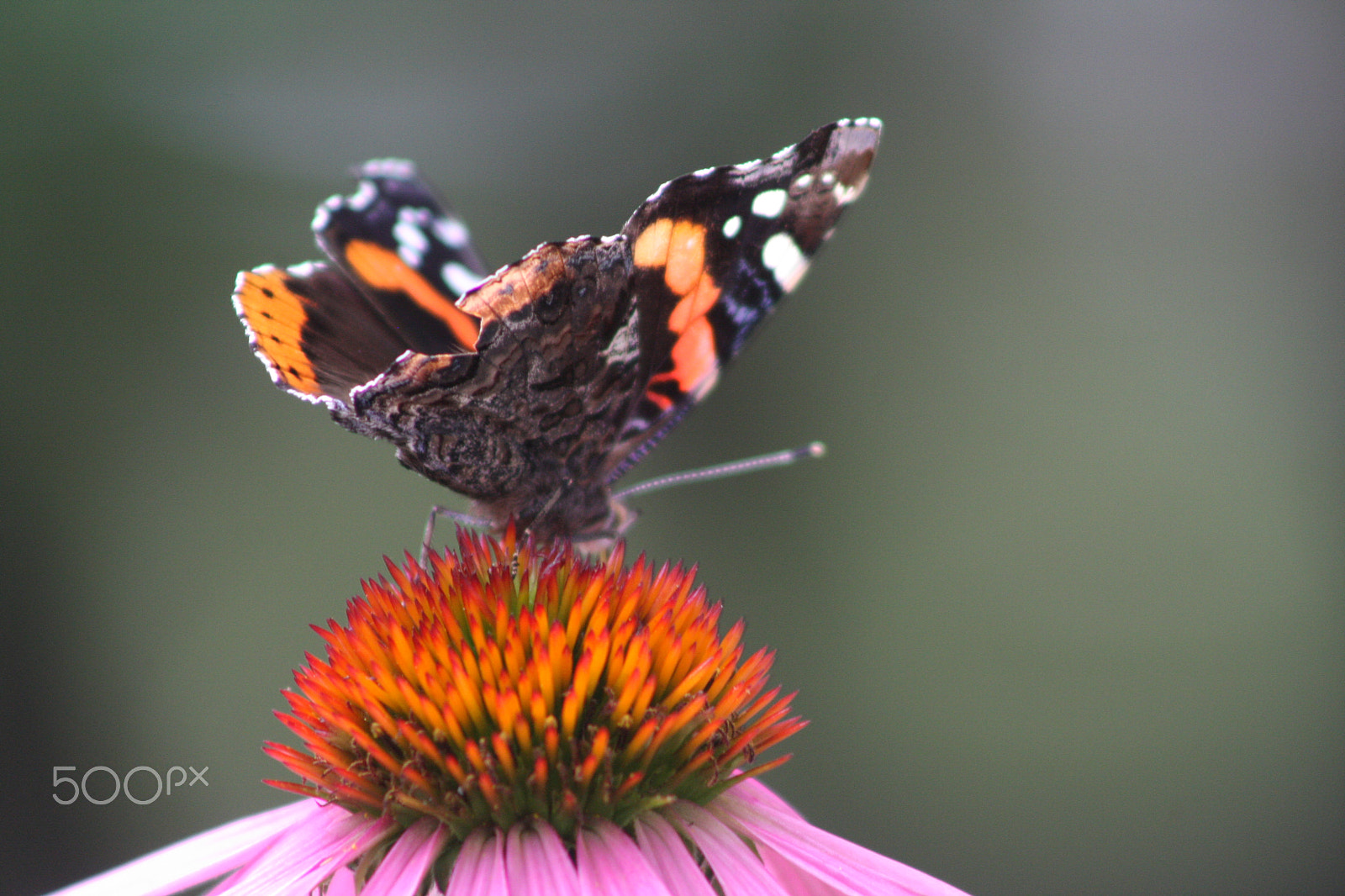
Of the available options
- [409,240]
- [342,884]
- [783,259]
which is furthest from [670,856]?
[409,240]

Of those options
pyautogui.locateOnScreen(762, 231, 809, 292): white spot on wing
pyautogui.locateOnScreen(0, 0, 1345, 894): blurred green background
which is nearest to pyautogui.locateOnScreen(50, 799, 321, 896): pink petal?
pyautogui.locateOnScreen(762, 231, 809, 292): white spot on wing

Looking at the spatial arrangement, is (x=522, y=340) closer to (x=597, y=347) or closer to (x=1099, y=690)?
(x=597, y=347)

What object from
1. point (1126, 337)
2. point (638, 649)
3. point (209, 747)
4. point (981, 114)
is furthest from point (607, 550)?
point (981, 114)

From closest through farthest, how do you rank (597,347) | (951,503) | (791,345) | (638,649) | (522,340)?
(638,649)
(522,340)
(597,347)
(951,503)
(791,345)

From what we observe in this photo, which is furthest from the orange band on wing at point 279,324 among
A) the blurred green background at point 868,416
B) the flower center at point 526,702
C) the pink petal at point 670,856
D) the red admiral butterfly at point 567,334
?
the blurred green background at point 868,416

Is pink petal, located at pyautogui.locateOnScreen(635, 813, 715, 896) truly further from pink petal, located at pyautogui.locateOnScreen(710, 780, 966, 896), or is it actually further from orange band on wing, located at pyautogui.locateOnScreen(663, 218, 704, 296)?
orange band on wing, located at pyautogui.locateOnScreen(663, 218, 704, 296)
